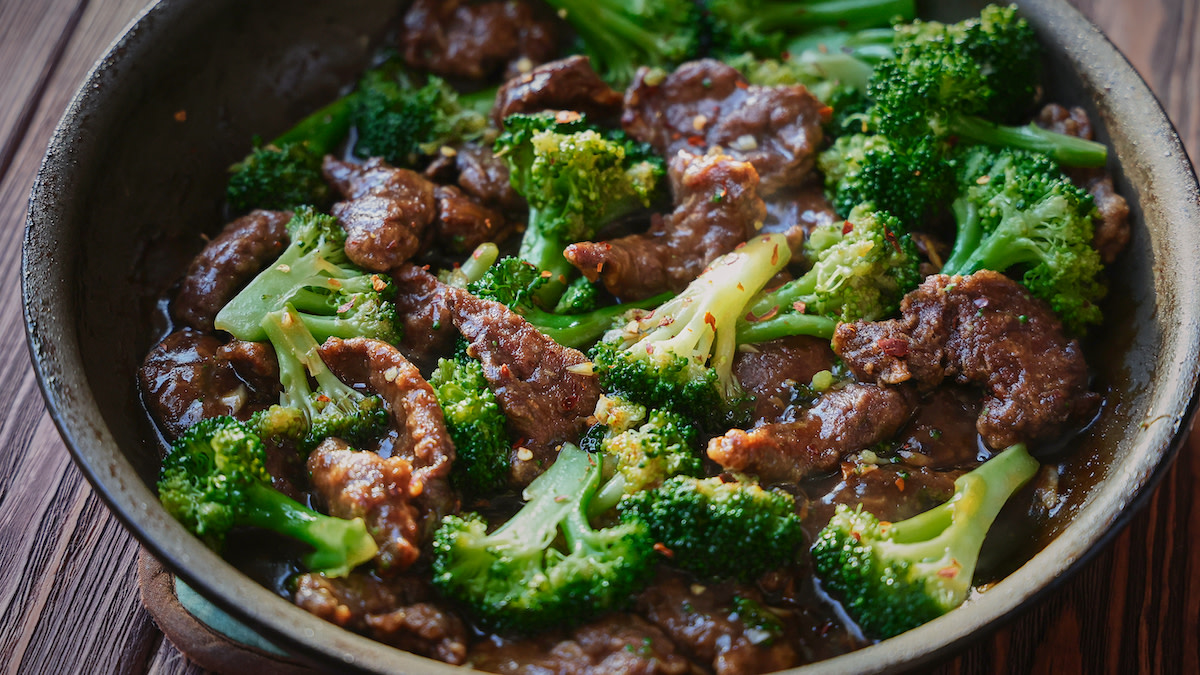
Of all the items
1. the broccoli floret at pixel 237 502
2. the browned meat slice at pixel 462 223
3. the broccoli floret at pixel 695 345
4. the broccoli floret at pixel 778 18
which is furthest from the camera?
the broccoli floret at pixel 778 18

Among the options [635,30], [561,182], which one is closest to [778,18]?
[635,30]

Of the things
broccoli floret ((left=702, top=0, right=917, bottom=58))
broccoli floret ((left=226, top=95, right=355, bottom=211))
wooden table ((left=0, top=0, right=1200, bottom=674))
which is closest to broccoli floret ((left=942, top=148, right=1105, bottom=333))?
wooden table ((left=0, top=0, right=1200, bottom=674))

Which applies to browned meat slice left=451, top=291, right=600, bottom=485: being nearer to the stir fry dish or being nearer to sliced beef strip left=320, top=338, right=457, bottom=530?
the stir fry dish

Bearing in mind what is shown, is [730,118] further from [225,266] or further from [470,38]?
[225,266]

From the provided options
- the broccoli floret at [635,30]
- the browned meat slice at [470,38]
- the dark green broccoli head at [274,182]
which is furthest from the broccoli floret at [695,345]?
the browned meat slice at [470,38]

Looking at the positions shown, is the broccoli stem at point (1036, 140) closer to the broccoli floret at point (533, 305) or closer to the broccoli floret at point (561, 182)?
the broccoli floret at point (561, 182)

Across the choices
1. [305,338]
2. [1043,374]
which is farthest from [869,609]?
[305,338]
